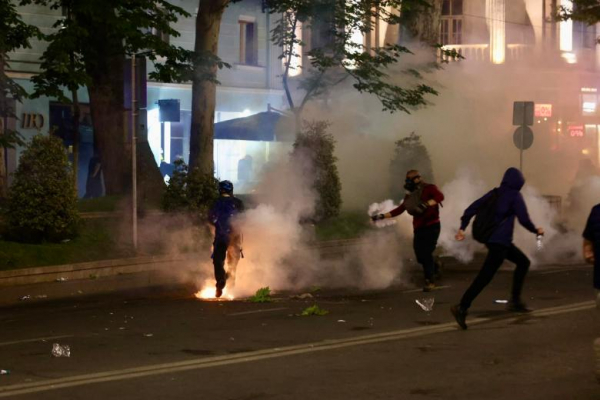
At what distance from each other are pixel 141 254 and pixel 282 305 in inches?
189

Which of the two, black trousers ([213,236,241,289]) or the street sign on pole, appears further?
the street sign on pole

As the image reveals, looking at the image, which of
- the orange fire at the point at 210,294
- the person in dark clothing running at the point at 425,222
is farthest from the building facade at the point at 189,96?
the person in dark clothing running at the point at 425,222

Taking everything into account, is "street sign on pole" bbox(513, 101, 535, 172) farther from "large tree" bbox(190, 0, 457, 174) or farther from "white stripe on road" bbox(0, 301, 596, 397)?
"white stripe on road" bbox(0, 301, 596, 397)

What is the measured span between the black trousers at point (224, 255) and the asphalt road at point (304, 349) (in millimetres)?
512

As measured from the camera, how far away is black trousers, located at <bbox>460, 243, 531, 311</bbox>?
10.2m

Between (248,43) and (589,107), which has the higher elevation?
(248,43)

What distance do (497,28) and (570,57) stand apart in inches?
116

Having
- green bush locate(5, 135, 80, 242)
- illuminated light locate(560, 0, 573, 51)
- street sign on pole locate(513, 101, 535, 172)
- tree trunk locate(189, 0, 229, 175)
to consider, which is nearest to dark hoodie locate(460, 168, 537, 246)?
green bush locate(5, 135, 80, 242)

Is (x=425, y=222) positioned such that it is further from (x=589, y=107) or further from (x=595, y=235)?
(x=589, y=107)

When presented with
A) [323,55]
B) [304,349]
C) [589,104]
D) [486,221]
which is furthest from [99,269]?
[589,104]

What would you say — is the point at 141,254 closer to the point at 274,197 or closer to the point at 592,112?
the point at 274,197

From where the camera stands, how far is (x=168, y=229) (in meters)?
17.9

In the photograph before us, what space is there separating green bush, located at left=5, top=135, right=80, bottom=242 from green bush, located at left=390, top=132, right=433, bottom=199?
1245 centimetres

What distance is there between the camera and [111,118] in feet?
65.5
